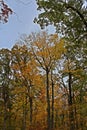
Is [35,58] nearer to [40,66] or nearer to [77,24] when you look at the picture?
[40,66]

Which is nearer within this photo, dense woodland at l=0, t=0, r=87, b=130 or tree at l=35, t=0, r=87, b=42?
tree at l=35, t=0, r=87, b=42

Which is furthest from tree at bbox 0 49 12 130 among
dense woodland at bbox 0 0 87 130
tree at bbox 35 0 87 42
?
tree at bbox 35 0 87 42

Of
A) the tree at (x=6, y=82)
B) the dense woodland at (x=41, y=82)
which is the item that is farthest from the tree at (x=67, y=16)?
the tree at (x=6, y=82)

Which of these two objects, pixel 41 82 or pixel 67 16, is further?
pixel 41 82

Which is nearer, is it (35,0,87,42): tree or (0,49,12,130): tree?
(35,0,87,42): tree

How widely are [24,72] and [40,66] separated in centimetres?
416

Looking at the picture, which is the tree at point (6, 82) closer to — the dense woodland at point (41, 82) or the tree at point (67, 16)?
the dense woodland at point (41, 82)

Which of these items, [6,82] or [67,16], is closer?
[67,16]

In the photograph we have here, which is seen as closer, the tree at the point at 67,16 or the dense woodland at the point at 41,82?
the tree at the point at 67,16

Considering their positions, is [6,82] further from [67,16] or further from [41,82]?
[67,16]

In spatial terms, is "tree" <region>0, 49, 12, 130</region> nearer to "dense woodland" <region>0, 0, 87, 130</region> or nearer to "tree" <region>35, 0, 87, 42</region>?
"dense woodland" <region>0, 0, 87, 130</region>

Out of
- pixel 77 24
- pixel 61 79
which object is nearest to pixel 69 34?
pixel 77 24

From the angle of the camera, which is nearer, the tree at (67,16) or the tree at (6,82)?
the tree at (67,16)

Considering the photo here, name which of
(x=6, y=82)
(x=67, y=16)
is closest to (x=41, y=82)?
(x=6, y=82)
